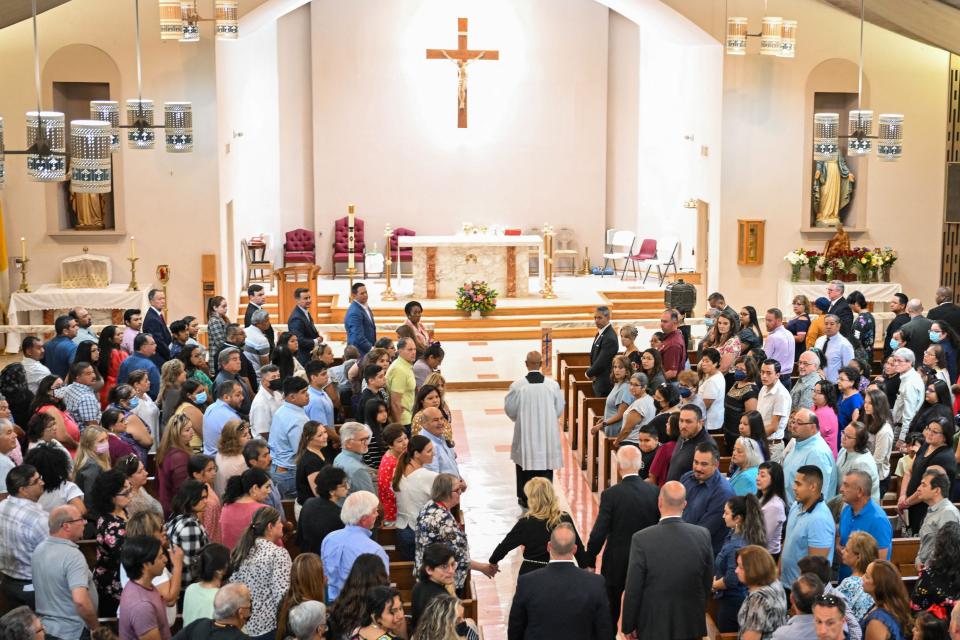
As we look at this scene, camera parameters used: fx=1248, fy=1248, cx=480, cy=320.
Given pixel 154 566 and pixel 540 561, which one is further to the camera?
pixel 540 561

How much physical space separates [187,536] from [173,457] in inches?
47.8

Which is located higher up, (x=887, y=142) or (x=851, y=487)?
(x=887, y=142)

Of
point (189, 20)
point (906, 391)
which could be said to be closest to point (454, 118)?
point (189, 20)

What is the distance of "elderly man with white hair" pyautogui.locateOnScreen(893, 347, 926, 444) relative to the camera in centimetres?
910

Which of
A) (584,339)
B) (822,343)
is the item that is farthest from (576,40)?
(822,343)

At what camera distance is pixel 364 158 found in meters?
21.5

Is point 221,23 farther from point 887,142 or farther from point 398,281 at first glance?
point 887,142

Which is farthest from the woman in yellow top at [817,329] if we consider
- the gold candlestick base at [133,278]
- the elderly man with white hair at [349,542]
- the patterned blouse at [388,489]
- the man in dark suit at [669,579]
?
the gold candlestick base at [133,278]

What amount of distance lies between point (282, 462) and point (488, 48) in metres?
15.0

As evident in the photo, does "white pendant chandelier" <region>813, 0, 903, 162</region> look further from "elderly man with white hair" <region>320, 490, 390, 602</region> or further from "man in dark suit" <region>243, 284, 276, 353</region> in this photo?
"elderly man with white hair" <region>320, 490, 390, 602</region>

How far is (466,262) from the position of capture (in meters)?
18.2

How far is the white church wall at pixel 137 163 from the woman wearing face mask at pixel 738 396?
907 centimetres

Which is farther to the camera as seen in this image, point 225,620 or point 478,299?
point 478,299

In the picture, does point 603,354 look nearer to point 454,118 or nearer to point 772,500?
point 772,500
